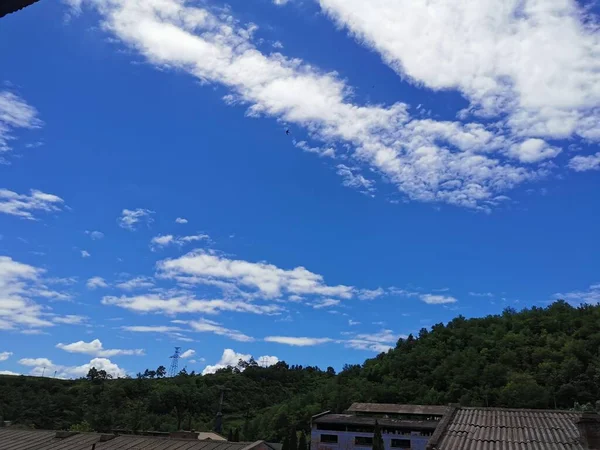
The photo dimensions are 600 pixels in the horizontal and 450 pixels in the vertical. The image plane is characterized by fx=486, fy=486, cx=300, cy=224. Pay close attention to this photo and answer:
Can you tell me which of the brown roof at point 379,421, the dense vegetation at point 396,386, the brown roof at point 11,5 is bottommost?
the brown roof at point 11,5

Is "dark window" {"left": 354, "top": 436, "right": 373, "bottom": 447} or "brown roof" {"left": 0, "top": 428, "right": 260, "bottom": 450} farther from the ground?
"dark window" {"left": 354, "top": 436, "right": 373, "bottom": 447}

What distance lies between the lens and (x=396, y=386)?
10812 cm

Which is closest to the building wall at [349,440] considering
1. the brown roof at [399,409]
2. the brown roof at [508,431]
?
the brown roof at [399,409]

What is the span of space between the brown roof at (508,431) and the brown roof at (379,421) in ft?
178

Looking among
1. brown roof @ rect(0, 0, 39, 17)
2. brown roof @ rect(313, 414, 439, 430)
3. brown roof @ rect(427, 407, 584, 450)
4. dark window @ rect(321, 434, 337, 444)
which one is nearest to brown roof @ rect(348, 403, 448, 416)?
brown roof @ rect(313, 414, 439, 430)

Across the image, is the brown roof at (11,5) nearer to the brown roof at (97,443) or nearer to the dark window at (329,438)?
the brown roof at (97,443)

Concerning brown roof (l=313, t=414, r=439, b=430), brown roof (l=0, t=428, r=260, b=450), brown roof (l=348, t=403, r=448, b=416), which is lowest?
brown roof (l=0, t=428, r=260, b=450)

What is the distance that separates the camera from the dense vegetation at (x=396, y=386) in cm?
8575

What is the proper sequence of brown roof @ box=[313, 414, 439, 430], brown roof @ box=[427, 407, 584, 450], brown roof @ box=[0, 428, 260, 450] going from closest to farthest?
brown roof @ box=[427, 407, 584, 450] < brown roof @ box=[0, 428, 260, 450] < brown roof @ box=[313, 414, 439, 430]

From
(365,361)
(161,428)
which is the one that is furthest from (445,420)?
(365,361)

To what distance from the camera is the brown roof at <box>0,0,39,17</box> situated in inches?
99.1

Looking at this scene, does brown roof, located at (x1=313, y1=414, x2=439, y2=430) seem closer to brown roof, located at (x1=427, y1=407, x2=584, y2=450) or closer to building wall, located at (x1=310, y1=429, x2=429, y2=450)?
building wall, located at (x1=310, y1=429, x2=429, y2=450)

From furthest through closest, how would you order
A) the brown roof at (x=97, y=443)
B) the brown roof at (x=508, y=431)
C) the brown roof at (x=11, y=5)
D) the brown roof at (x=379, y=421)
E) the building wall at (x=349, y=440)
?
the brown roof at (x=379, y=421), the building wall at (x=349, y=440), the brown roof at (x=97, y=443), the brown roof at (x=508, y=431), the brown roof at (x=11, y=5)

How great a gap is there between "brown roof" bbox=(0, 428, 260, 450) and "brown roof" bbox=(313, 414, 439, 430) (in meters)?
46.7
